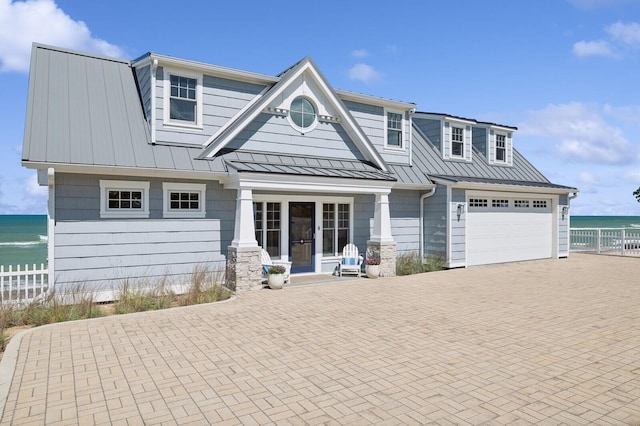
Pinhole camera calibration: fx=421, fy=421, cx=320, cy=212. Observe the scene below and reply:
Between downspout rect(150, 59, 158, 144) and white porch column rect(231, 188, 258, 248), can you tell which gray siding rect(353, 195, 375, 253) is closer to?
white porch column rect(231, 188, 258, 248)

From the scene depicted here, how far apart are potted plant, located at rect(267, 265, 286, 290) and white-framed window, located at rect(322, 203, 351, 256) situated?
2.68m

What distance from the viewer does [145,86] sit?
11.5m

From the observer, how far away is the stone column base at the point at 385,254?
13297 mm

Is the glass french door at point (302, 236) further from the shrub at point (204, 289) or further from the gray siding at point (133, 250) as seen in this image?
the shrub at point (204, 289)

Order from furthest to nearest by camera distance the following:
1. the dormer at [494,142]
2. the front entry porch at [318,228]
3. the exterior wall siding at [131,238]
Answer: the dormer at [494,142]
the front entry porch at [318,228]
the exterior wall siding at [131,238]

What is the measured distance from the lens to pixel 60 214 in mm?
9312

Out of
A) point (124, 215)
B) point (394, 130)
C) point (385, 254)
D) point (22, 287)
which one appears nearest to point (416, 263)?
point (385, 254)

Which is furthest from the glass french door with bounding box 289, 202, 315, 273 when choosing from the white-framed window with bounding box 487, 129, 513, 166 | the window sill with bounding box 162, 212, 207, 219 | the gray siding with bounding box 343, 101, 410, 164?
the white-framed window with bounding box 487, 129, 513, 166

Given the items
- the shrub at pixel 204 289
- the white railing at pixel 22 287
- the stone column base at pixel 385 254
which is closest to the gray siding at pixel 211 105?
the shrub at pixel 204 289

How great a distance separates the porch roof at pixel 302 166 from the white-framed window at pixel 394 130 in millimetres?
1638

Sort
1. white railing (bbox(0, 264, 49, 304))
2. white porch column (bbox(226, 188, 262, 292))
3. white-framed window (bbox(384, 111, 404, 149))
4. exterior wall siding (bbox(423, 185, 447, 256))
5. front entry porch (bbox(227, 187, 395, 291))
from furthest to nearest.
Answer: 1. white-framed window (bbox(384, 111, 404, 149))
2. exterior wall siding (bbox(423, 185, 447, 256))
3. front entry porch (bbox(227, 187, 395, 291))
4. white porch column (bbox(226, 188, 262, 292))
5. white railing (bbox(0, 264, 49, 304))

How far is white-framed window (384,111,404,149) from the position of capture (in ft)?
50.1

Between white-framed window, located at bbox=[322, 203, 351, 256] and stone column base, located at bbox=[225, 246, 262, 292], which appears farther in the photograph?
white-framed window, located at bbox=[322, 203, 351, 256]

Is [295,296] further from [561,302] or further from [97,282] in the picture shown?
[561,302]
